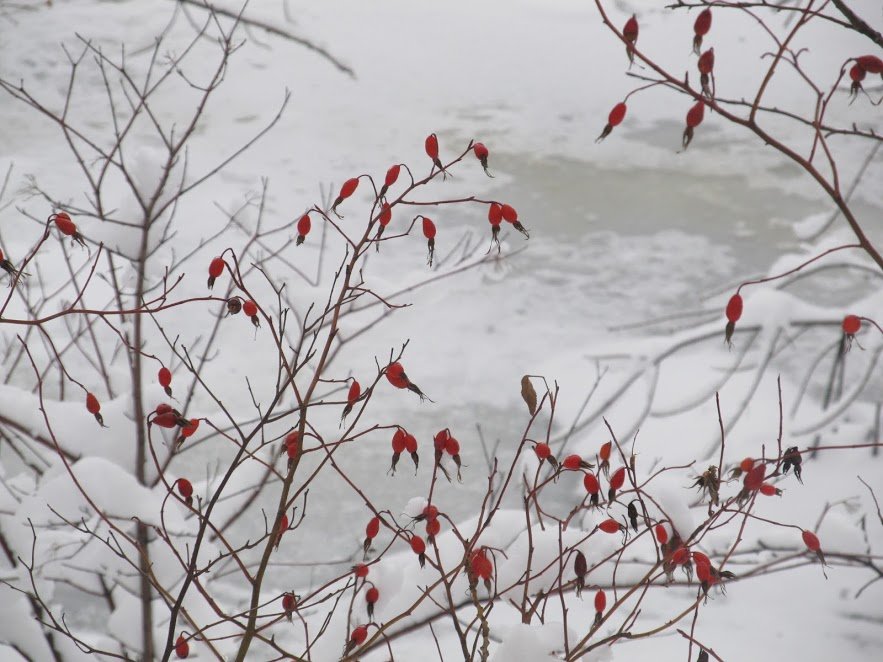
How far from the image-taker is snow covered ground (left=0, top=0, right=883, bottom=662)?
237 cm

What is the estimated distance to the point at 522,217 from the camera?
15.5 feet

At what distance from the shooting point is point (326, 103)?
646cm

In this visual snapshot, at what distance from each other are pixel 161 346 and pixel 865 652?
2812mm

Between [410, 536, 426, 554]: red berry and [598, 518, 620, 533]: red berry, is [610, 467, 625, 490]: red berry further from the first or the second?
[410, 536, 426, 554]: red berry

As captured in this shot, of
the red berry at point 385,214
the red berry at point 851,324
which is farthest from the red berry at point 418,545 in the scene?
the red berry at point 851,324

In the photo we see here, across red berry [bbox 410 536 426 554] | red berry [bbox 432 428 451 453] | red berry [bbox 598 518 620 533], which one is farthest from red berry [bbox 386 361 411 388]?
red berry [bbox 598 518 620 533]

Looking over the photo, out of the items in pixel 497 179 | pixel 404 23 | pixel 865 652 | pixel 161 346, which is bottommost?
pixel 865 652

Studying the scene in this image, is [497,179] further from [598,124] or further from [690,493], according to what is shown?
[690,493]

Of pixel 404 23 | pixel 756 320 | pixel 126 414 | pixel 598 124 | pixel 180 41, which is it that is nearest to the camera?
pixel 126 414

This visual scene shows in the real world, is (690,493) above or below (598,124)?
below

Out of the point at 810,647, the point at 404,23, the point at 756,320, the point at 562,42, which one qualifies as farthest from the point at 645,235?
the point at 404,23

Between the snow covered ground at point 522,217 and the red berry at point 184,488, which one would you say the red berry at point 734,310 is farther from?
the red berry at point 184,488

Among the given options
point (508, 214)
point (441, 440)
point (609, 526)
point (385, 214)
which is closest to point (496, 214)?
point (508, 214)

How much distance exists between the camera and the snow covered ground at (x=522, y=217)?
2373 millimetres
